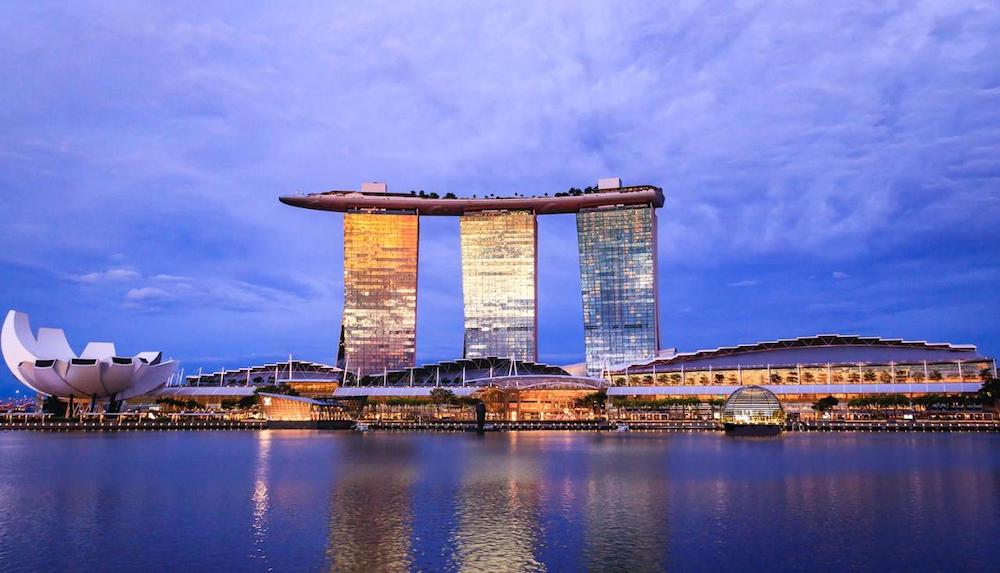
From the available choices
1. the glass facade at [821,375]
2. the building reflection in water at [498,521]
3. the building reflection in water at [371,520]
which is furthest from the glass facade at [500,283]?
the building reflection in water at [498,521]

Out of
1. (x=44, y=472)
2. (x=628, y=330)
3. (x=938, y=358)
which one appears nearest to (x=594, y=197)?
(x=628, y=330)

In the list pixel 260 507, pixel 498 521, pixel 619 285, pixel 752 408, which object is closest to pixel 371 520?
pixel 498 521

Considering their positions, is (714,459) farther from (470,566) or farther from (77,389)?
(77,389)

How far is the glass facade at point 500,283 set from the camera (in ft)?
645

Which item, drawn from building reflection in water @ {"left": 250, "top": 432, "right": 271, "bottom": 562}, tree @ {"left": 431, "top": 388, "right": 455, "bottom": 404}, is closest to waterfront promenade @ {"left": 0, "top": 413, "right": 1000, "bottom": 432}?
tree @ {"left": 431, "top": 388, "right": 455, "bottom": 404}

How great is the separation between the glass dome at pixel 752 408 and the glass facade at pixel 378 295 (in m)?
109

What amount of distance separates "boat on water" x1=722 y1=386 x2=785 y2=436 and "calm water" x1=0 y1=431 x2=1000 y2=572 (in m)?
39.1

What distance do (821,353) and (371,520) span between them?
143108 millimetres

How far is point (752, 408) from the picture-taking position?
10006 centimetres

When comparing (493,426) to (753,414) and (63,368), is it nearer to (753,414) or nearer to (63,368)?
(753,414)

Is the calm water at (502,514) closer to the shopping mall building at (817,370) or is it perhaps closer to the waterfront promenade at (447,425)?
the waterfront promenade at (447,425)

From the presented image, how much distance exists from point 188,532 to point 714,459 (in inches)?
1531

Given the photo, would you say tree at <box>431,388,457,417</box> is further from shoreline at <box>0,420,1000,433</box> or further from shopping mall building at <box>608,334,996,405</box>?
shopping mall building at <box>608,334,996,405</box>

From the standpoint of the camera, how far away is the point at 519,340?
19700cm
